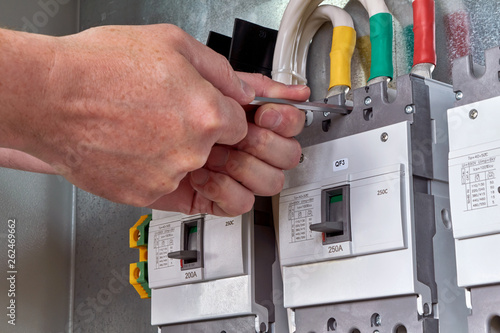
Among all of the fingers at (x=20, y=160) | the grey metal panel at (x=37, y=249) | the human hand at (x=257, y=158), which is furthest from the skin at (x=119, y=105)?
the grey metal panel at (x=37, y=249)

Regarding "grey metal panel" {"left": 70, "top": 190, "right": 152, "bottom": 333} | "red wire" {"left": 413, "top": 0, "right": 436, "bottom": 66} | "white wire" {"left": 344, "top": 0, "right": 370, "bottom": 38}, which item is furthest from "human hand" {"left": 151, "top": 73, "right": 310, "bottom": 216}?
"grey metal panel" {"left": 70, "top": 190, "right": 152, "bottom": 333}

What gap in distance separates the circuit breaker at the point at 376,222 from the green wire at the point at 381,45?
0.31 ft

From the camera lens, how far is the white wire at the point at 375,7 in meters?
Answer: 1.18

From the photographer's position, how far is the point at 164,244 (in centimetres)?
130

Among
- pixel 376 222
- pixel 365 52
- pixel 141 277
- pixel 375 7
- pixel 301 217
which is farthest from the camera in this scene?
pixel 141 277

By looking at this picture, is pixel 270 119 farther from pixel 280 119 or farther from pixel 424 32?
pixel 424 32

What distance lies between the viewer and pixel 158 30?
85 cm

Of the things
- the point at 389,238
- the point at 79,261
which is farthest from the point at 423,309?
the point at 79,261

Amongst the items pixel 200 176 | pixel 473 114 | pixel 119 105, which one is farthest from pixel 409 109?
pixel 119 105

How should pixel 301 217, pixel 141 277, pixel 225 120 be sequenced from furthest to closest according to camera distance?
pixel 141 277, pixel 301 217, pixel 225 120

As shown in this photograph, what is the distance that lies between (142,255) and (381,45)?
25.4 inches

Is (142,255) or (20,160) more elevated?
(20,160)

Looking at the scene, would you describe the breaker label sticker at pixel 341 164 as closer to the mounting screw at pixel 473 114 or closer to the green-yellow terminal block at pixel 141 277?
the mounting screw at pixel 473 114

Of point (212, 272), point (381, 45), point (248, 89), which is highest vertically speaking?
point (381, 45)
